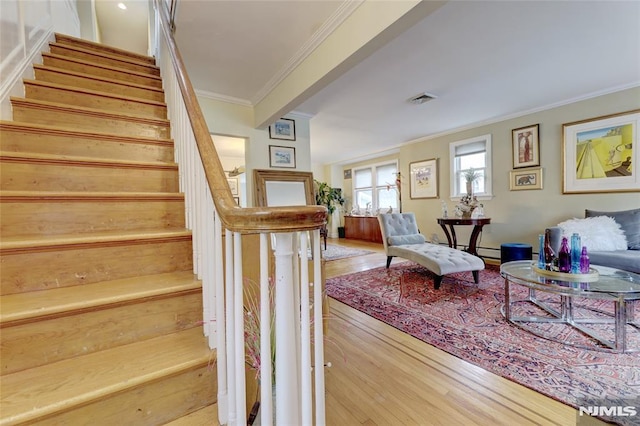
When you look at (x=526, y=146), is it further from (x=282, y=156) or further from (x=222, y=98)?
(x=222, y=98)

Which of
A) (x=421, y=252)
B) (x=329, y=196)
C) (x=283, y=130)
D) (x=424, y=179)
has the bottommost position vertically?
(x=421, y=252)

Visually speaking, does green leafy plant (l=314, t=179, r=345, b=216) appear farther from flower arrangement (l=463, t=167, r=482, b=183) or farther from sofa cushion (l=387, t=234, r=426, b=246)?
flower arrangement (l=463, t=167, r=482, b=183)

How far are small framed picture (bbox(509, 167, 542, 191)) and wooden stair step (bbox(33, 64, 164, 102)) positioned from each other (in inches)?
198

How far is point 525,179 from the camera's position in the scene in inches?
168

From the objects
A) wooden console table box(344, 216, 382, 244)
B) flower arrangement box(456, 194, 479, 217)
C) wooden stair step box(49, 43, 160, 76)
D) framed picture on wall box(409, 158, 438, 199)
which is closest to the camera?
wooden stair step box(49, 43, 160, 76)

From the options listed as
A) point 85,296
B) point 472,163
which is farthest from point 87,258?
point 472,163

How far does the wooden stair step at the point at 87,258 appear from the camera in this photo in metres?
1.05

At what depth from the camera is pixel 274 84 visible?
10.3 ft

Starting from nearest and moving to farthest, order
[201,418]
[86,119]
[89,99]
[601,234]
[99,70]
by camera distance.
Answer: [201,418] < [86,119] < [89,99] < [99,70] < [601,234]

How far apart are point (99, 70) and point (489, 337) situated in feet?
12.6

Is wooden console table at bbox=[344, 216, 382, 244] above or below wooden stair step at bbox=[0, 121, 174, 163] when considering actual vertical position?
below

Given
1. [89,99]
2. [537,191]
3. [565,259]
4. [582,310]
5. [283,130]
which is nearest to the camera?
[89,99]

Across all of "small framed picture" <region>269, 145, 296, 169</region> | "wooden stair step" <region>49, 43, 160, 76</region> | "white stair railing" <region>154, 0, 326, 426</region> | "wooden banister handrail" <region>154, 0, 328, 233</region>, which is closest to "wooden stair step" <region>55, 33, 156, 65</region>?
"wooden stair step" <region>49, 43, 160, 76</region>

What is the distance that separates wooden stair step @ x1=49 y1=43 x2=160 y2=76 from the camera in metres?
2.30
